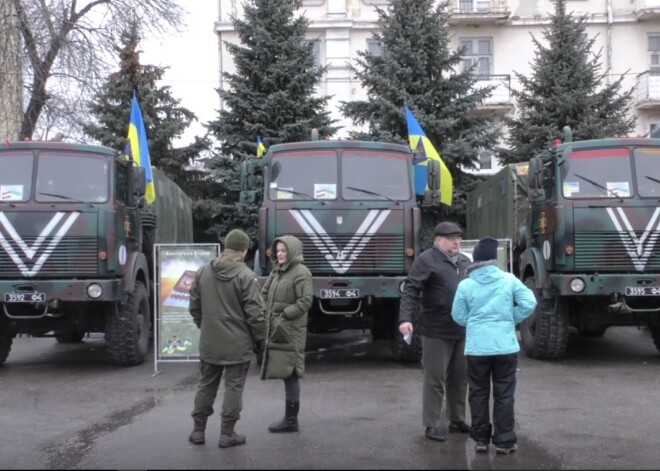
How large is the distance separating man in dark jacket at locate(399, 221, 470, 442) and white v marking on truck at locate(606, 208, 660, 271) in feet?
13.6

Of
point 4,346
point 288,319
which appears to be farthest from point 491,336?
point 4,346

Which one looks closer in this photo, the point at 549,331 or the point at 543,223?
the point at 549,331

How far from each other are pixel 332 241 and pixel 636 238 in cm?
401

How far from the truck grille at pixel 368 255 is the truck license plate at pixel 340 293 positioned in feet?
0.91

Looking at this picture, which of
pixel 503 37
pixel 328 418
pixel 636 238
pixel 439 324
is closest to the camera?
pixel 439 324

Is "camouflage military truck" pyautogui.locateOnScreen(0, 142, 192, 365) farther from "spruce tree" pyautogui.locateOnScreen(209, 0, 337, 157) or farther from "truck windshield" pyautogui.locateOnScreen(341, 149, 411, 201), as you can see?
"spruce tree" pyautogui.locateOnScreen(209, 0, 337, 157)

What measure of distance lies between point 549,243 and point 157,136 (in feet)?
41.7

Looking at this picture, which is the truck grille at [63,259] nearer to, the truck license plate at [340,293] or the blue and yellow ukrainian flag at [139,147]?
the blue and yellow ukrainian flag at [139,147]

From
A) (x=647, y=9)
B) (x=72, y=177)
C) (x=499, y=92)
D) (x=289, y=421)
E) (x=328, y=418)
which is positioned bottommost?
(x=328, y=418)

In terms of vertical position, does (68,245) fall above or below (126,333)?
above

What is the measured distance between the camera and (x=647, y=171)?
31.7 ft

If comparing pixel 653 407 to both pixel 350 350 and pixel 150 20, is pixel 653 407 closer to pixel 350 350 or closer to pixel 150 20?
pixel 350 350

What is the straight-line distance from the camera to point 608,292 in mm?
9266

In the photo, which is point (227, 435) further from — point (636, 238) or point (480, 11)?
point (480, 11)
